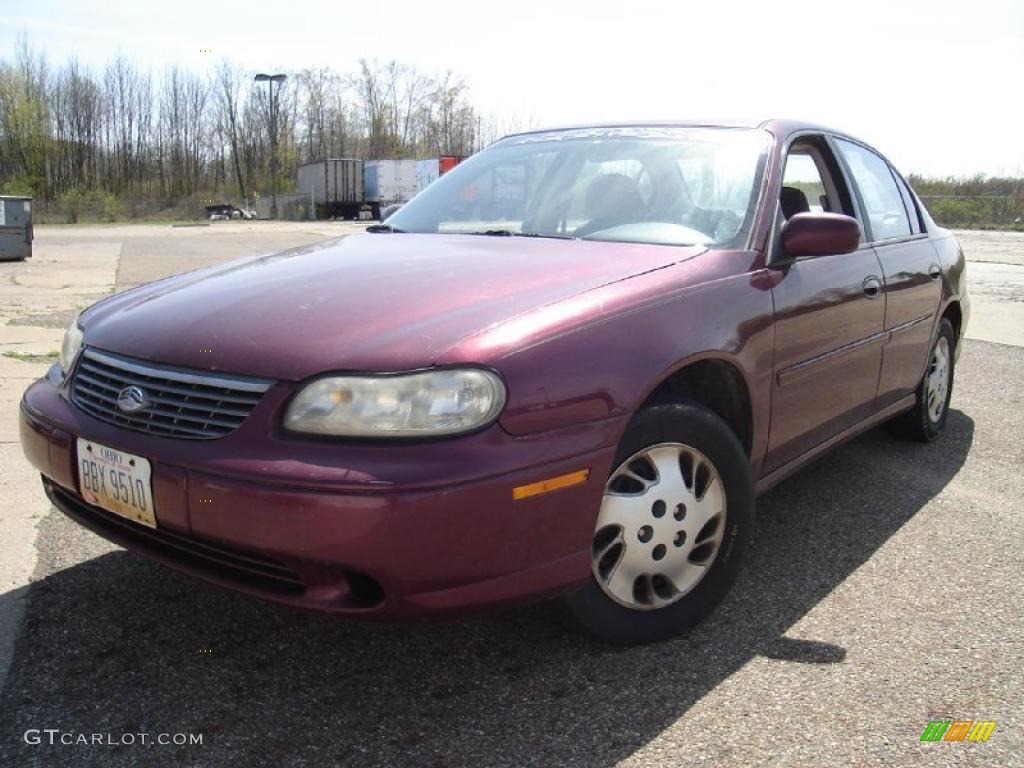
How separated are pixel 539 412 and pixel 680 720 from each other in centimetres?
84

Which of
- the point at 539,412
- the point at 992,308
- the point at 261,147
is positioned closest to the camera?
the point at 539,412

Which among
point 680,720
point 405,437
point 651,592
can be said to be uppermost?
point 405,437

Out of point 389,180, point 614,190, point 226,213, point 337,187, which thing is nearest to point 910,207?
point 614,190

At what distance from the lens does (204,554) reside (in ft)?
7.29

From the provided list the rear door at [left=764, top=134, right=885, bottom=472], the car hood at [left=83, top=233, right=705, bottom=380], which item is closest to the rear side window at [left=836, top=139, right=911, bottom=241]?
the rear door at [left=764, top=134, right=885, bottom=472]

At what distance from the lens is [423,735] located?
6.94ft

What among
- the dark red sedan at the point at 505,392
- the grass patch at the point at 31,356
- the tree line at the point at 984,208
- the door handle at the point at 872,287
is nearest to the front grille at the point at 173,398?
the dark red sedan at the point at 505,392

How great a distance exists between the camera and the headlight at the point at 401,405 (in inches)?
79.2

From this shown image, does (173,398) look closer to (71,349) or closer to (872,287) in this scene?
(71,349)

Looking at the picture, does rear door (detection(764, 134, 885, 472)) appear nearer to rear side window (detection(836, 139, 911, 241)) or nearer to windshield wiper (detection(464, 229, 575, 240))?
rear side window (detection(836, 139, 911, 241))

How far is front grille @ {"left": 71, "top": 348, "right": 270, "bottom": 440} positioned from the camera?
2.12 meters

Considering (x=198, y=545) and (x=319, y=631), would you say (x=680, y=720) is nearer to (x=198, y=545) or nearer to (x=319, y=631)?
(x=319, y=631)

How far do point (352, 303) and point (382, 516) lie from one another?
69 cm

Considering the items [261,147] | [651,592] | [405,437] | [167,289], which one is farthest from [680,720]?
[261,147]
